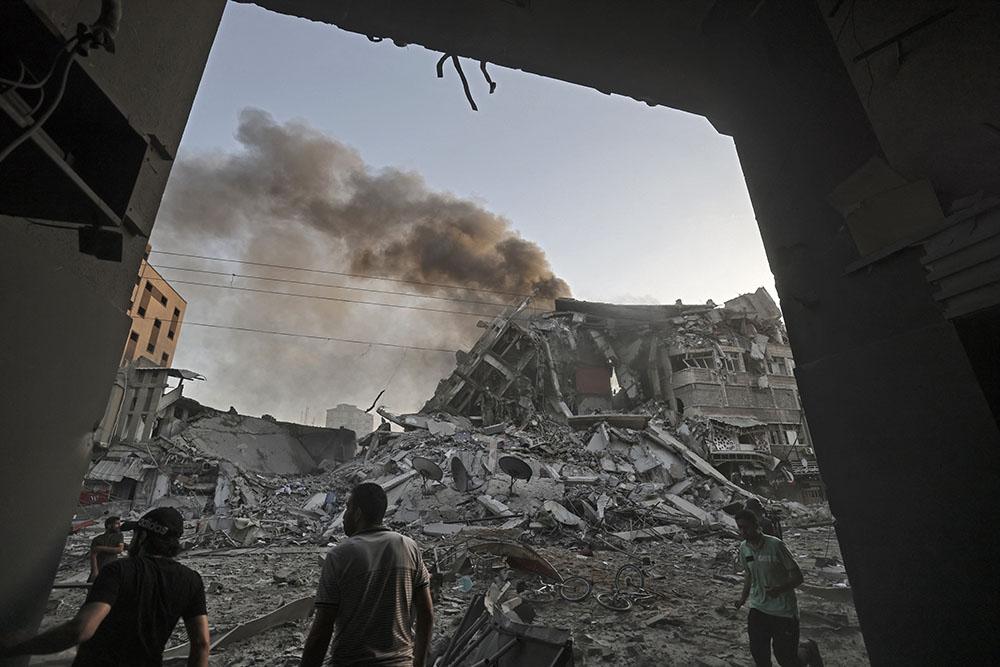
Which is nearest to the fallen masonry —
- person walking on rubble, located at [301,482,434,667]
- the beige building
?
person walking on rubble, located at [301,482,434,667]

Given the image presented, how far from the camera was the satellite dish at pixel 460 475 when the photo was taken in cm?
1334

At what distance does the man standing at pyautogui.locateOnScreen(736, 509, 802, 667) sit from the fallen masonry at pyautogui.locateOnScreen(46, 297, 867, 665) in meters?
1.35

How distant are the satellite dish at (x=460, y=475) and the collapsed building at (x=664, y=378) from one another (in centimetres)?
813

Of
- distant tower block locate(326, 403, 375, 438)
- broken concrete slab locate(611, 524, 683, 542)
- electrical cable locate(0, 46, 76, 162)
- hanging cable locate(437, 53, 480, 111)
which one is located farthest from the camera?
distant tower block locate(326, 403, 375, 438)

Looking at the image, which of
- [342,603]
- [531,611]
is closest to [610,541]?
[531,611]

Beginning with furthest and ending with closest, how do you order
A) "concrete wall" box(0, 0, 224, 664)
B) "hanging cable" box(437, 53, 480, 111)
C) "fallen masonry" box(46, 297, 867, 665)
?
"fallen masonry" box(46, 297, 867, 665) < "hanging cable" box(437, 53, 480, 111) < "concrete wall" box(0, 0, 224, 664)

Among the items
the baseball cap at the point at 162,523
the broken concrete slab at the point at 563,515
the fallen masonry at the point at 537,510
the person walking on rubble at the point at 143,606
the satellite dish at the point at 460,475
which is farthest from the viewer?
the satellite dish at the point at 460,475

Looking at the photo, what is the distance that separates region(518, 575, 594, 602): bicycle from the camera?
6.77 m

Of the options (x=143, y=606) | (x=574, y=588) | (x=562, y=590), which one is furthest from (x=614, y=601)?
(x=143, y=606)

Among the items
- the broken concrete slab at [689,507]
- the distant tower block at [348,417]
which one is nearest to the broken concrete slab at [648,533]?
the broken concrete slab at [689,507]

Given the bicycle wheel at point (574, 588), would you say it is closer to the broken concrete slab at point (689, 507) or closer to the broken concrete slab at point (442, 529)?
the broken concrete slab at point (442, 529)

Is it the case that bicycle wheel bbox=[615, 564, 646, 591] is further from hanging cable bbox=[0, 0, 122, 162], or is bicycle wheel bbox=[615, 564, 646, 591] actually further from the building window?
the building window

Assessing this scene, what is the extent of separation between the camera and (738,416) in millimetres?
22875

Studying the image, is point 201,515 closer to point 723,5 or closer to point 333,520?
point 333,520
